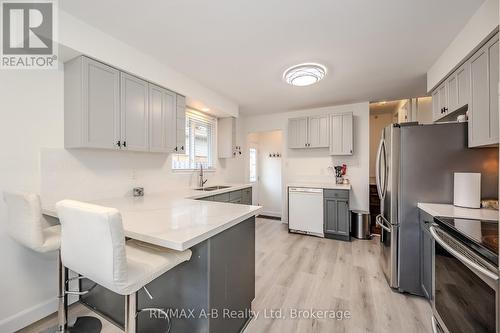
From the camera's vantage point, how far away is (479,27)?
5.38 ft

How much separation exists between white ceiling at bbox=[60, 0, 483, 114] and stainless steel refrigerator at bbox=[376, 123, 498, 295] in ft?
2.85

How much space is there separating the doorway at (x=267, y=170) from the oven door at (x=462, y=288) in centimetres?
395

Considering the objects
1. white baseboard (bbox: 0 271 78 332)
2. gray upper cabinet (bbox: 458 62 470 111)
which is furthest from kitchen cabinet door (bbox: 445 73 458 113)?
white baseboard (bbox: 0 271 78 332)

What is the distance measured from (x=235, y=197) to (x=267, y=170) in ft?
7.77

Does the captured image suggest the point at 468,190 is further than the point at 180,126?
No

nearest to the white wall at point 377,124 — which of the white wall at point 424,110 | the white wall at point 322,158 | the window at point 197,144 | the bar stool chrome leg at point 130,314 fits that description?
the white wall at point 424,110

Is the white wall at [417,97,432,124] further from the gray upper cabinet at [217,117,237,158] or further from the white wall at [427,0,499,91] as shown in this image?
the gray upper cabinet at [217,117,237,158]

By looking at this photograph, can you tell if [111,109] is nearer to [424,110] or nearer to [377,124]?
[424,110]

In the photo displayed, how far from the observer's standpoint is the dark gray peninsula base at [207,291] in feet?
4.00

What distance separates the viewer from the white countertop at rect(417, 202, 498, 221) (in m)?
1.58

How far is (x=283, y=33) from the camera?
1.90 metres

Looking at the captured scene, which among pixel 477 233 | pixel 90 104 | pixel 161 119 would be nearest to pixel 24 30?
pixel 90 104

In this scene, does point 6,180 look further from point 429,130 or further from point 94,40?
point 429,130

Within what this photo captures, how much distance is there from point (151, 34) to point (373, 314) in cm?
322
